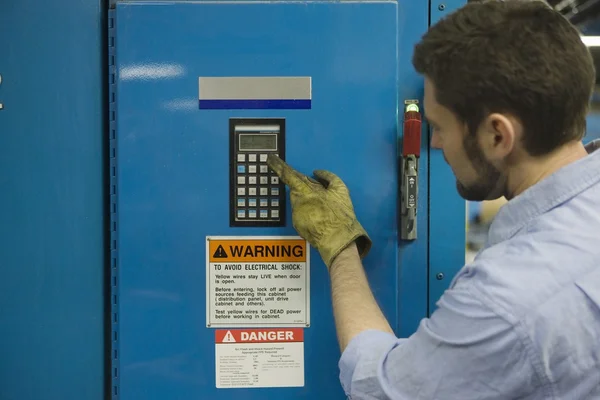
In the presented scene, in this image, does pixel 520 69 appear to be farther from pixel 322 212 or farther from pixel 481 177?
pixel 322 212

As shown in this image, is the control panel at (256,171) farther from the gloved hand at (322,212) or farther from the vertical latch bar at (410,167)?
the vertical latch bar at (410,167)

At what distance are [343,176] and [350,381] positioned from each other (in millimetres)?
439

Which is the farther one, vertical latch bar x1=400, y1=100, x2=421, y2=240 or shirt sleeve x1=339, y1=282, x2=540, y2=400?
vertical latch bar x1=400, y1=100, x2=421, y2=240

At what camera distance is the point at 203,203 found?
1.13m

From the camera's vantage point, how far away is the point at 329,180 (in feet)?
3.61

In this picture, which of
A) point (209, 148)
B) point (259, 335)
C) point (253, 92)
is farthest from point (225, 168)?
point (259, 335)

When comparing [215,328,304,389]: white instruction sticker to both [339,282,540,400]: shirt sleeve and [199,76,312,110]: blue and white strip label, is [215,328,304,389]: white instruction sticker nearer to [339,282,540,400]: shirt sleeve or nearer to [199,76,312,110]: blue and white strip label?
[339,282,540,400]: shirt sleeve

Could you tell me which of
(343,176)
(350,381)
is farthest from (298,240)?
(350,381)

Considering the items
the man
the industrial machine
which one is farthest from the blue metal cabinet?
the man

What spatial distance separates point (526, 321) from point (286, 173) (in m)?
0.54

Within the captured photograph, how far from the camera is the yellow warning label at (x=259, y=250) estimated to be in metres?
1.13

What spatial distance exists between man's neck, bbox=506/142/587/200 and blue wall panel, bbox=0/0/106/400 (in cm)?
82

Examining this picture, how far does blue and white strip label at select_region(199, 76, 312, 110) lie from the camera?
112 cm

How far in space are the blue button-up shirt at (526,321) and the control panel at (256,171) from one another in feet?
1.39
